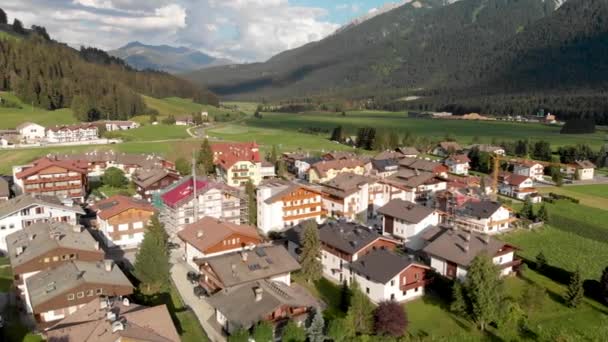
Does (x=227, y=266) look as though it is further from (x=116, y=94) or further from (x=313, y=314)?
(x=116, y=94)

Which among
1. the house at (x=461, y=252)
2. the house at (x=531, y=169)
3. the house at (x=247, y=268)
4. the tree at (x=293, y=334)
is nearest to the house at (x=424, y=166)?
the house at (x=531, y=169)

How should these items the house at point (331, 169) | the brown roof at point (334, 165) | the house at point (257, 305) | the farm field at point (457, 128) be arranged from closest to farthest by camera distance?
the house at point (257, 305) → the house at point (331, 169) → the brown roof at point (334, 165) → the farm field at point (457, 128)

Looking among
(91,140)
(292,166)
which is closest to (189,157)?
(292,166)

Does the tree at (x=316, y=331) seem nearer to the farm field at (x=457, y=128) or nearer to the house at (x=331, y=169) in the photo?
the house at (x=331, y=169)

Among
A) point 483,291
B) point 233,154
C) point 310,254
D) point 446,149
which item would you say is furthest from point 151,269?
point 446,149

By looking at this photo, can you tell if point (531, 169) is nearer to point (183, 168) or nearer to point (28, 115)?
point (183, 168)

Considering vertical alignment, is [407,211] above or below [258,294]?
above
